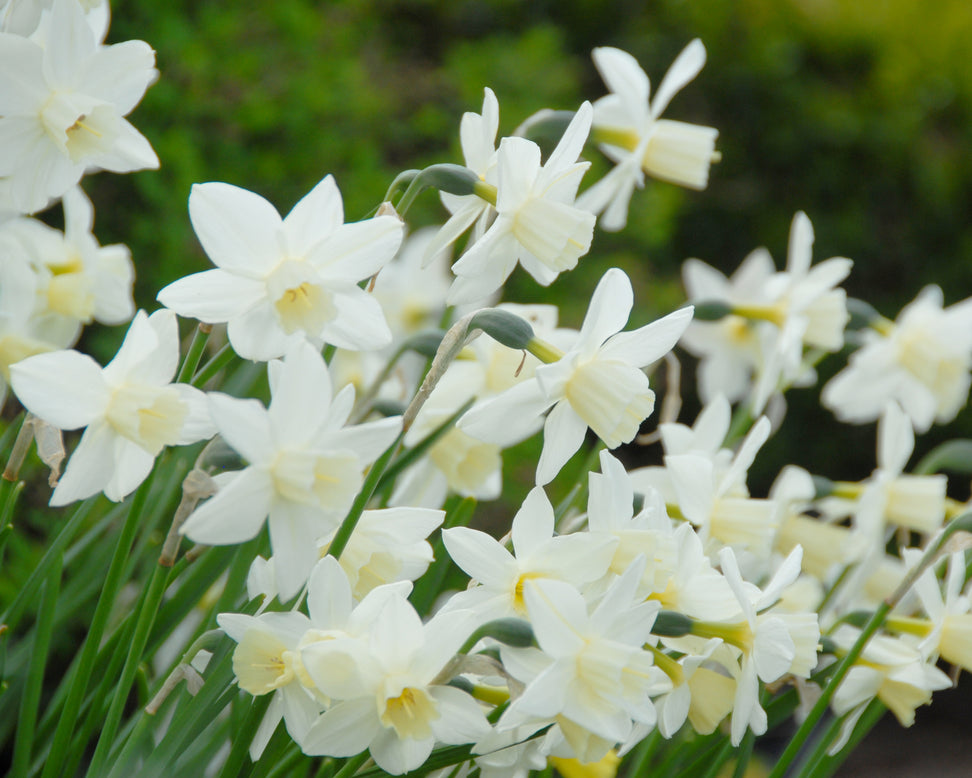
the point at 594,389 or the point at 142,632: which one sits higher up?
the point at 594,389

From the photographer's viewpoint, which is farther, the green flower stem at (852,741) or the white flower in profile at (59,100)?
the green flower stem at (852,741)

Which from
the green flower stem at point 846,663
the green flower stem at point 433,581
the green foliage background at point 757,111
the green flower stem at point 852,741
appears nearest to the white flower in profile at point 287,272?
the green flower stem at point 433,581

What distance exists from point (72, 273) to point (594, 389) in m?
0.62

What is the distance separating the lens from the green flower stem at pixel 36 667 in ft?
2.52

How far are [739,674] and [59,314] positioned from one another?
0.75 metres

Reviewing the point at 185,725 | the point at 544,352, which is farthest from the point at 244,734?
the point at 544,352

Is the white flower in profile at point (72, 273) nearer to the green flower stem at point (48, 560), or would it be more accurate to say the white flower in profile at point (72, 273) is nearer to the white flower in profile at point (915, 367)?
the green flower stem at point (48, 560)

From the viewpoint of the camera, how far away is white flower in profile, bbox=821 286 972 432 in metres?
1.30

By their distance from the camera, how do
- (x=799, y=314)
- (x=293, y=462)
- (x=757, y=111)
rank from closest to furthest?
(x=293, y=462) → (x=799, y=314) → (x=757, y=111)

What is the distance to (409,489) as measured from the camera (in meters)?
0.98

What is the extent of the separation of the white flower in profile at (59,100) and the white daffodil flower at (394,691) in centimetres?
46

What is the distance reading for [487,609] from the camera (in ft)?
2.21

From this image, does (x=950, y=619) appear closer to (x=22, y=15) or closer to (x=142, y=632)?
(x=142, y=632)

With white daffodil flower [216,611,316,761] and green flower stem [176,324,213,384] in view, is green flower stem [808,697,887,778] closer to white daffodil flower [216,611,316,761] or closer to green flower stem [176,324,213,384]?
white daffodil flower [216,611,316,761]
